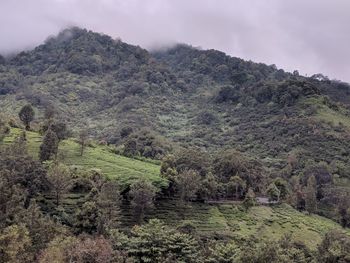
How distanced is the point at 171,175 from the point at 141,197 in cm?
1411

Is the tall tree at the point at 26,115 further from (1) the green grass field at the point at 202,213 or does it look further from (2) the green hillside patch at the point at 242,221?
(2) the green hillside patch at the point at 242,221

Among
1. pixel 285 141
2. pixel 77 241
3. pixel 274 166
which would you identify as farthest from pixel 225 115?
pixel 77 241

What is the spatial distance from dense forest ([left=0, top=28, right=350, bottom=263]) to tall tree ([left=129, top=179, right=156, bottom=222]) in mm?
208

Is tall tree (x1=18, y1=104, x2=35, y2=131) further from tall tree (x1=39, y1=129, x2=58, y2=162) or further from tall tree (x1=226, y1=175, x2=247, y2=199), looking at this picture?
tall tree (x1=226, y1=175, x2=247, y2=199)

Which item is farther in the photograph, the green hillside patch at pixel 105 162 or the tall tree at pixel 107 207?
the green hillside patch at pixel 105 162

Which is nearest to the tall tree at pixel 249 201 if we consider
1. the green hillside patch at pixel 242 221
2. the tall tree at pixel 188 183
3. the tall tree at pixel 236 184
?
the green hillside patch at pixel 242 221

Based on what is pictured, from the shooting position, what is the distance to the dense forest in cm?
5669

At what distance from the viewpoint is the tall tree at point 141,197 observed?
71938 mm

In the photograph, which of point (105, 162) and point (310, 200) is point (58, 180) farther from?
point (310, 200)

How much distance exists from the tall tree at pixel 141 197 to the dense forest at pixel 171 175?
0.68 ft

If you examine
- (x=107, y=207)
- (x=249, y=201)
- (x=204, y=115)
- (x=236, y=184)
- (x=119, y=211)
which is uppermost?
(x=204, y=115)

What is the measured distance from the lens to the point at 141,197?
72.1m

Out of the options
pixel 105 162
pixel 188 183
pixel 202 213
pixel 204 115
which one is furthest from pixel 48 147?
pixel 204 115

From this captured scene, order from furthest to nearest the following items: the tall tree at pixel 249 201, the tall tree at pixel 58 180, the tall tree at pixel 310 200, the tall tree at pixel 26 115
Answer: the tall tree at pixel 26 115 < the tall tree at pixel 310 200 < the tall tree at pixel 249 201 < the tall tree at pixel 58 180
